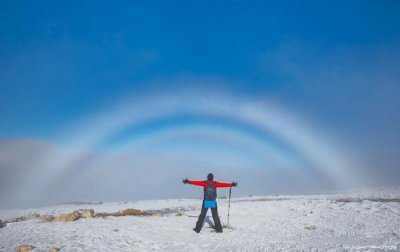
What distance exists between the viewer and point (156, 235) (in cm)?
1248

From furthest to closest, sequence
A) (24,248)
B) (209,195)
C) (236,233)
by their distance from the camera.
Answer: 1. (209,195)
2. (236,233)
3. (24,248)

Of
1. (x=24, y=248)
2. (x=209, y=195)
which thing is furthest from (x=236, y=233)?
(x=24, y=248)

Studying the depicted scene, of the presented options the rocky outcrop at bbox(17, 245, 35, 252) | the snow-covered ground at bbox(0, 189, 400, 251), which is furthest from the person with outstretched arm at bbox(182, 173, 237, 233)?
the rocky outcrop at bbox(17, 245, 35, 252)

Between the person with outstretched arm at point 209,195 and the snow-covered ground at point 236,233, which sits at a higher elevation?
the person with outstretched arm at point 209,195

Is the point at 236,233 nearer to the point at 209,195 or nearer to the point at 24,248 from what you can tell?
the point at 209,195

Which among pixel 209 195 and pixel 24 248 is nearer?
pixel 24 248

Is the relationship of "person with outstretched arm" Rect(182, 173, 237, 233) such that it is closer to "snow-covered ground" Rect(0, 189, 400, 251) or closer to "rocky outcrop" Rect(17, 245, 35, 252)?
"snow-covered ground" Rect(0, 189, 400, 251)

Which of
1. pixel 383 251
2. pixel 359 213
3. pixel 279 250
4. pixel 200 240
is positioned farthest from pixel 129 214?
pixel 359 213

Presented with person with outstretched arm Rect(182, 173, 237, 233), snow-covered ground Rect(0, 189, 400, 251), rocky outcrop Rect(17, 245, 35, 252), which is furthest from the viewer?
person with outstretched arm Rect(182, 173, 237, 233)

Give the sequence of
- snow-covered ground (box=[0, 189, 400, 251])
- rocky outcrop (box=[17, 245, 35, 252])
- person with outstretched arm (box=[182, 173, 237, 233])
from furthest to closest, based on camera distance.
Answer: person with outstretched arm (box=[182, 173, 237, 233]) → snow-covered ground (box=[0, 189, 400, 251]) → rocky outcrop (box=[17, 245, 35, 252])

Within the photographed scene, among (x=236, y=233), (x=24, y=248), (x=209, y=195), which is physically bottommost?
(x=236, y=233)

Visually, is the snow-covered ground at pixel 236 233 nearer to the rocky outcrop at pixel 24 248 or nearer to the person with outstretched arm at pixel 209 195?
the rocky outcrop at pixel 24 248

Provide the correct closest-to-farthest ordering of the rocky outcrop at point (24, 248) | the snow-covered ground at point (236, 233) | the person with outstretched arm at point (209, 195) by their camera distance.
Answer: the rocky outcrop at point (24, 248) → the snow-covered ground at point (236, 233) → the person with outstretched arm at point (209, 195)

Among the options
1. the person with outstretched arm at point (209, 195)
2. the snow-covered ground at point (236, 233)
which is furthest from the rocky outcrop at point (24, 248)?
the person with outstretched arm at point (209, 195)
